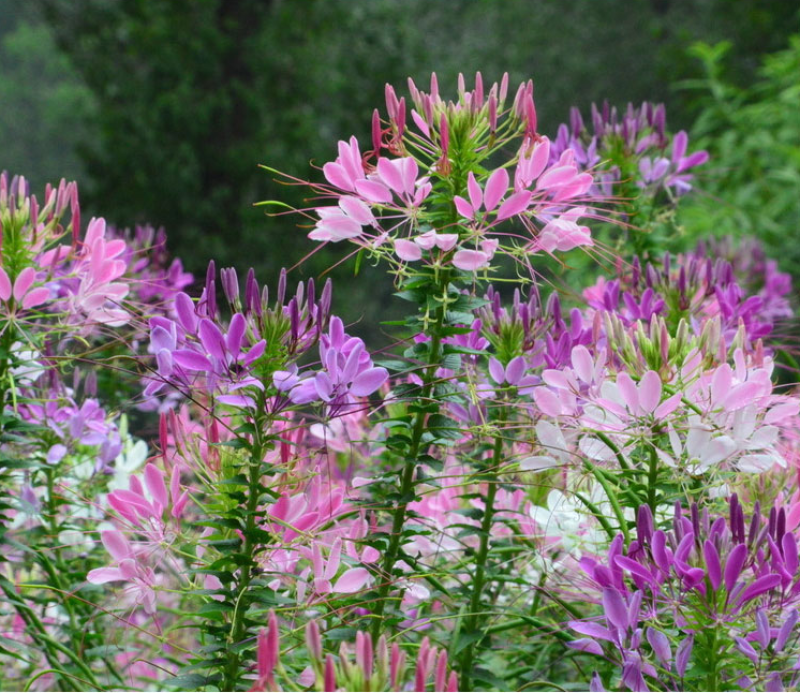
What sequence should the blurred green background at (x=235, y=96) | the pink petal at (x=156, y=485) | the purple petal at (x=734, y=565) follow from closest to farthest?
1. the purple petal at (x=734, y=565)
2. the pink petal at (x=156, y=485)
3. the blurred green background at (x=235, y=96)

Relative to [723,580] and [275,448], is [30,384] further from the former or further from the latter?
[723,580]

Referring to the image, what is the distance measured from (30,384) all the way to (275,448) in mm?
512

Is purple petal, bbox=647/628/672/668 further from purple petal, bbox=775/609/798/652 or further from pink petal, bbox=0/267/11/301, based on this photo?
pink petal, bbox=0/267/11/301

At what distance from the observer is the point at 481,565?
4.73 feet

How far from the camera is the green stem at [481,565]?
1397mm

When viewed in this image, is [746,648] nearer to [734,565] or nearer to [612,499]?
Result: [734,565]

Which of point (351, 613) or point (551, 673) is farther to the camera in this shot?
point (551, 673)

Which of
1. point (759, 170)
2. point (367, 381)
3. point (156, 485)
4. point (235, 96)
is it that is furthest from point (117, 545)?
point (235, 96)

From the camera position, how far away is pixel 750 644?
1.03 metres

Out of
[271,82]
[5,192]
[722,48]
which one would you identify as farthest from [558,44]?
[5,192]

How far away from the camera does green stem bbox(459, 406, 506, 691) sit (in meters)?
1.40

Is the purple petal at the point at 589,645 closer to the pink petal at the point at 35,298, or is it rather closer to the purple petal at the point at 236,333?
the purple petal at the point at 236,333

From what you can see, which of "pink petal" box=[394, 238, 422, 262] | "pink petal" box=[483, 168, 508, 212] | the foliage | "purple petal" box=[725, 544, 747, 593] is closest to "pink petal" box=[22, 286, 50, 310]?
"pink petal" box=[394, 238, 422, 262]

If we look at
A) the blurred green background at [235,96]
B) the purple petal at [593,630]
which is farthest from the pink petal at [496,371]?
the blurred green background at [235,96]
